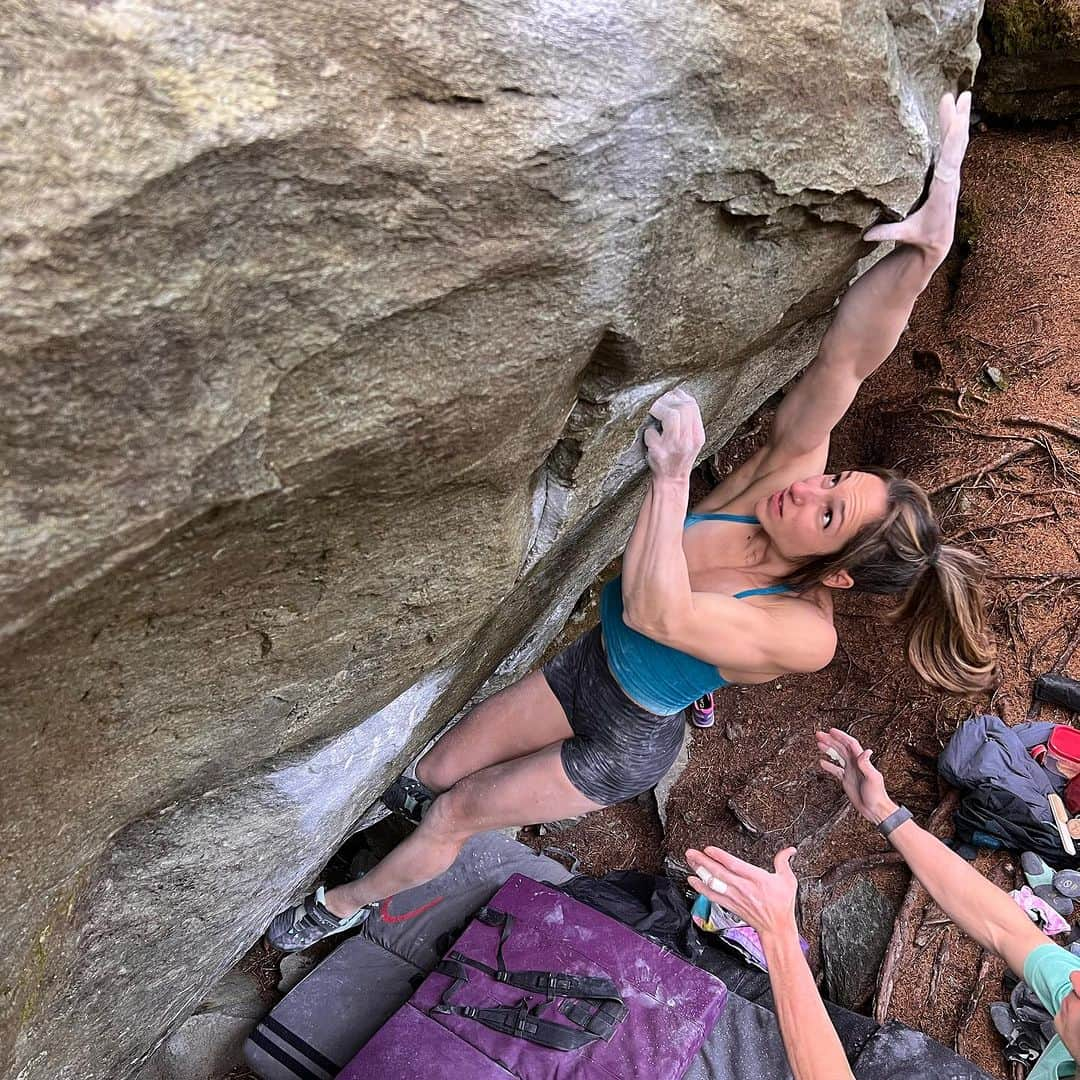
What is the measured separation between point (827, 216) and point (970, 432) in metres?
3.33

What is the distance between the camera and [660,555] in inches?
92.2

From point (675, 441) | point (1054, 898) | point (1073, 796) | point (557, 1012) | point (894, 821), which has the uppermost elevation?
point (675, 441)

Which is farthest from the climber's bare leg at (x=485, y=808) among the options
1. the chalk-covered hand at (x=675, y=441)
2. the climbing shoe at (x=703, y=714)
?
the climbing shoe at (x=703, y=714)

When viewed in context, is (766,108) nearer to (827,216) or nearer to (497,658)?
(827,216)

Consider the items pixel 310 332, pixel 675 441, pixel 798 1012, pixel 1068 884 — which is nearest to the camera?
pixel 310 332

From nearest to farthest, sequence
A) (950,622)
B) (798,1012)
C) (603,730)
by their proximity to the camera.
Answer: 1. (798,1012)
2. (950,622)
3. (603,730)

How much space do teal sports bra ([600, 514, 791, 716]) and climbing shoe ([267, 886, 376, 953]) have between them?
204 cm

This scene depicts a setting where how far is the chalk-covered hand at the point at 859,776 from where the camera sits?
10.5 feet

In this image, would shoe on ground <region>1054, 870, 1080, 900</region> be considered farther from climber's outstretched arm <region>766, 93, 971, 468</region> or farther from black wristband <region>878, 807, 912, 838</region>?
climber's outstretched arm <region>766, 93, 971, 468</region>

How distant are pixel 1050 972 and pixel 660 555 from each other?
1.70m

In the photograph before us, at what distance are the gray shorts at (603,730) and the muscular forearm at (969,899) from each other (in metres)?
0.90

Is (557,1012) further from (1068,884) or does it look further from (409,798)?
(1068,884)

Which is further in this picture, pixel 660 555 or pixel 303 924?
pixel 303 924

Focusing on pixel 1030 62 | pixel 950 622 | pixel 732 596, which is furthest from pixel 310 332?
pixel 1030 62
